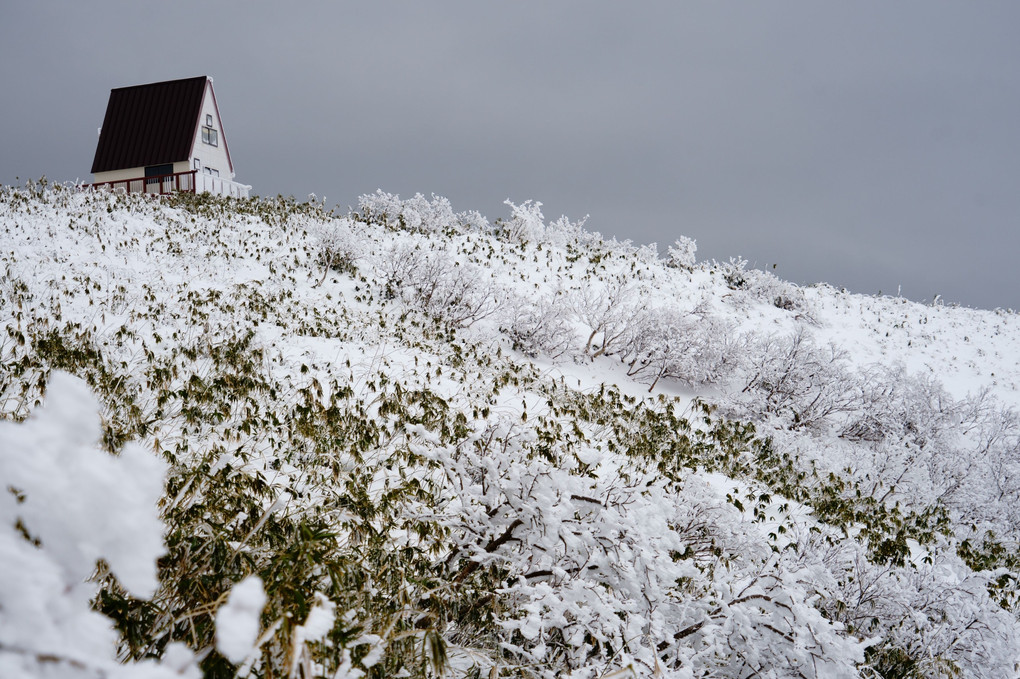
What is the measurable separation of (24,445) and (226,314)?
36.3ft

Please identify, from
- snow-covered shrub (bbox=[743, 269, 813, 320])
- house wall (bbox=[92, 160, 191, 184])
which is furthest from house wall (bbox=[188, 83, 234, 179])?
snow-covered shrub (bbox=[743, 269, 813, 320])

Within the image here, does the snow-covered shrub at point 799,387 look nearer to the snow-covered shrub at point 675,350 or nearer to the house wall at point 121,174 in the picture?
the snow-covered shrub at point 675,350

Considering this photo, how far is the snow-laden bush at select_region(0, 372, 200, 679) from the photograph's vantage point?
94cm

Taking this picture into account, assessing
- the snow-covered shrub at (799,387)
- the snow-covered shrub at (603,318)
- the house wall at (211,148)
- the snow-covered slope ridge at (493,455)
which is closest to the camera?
the snow-covered slope ridge at (493,455)

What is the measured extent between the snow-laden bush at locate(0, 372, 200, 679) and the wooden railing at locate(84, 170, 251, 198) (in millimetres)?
27086

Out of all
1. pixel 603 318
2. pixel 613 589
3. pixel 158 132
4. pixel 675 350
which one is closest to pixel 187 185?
pixel 158 132

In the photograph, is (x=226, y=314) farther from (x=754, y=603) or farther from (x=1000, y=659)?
(x=1000, y=659)

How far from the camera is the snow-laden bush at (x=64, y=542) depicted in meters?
0.94

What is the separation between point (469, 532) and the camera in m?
4.17

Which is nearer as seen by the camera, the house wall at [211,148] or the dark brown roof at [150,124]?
the dark brown roof at [150,124]

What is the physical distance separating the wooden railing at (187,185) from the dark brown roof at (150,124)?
190 inches

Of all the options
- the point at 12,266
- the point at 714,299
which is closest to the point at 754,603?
the point at 12,266

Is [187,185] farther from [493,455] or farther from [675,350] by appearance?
[493,455]

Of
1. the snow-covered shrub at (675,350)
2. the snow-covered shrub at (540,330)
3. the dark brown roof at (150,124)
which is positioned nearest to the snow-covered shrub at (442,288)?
the snow-covered shrub at (540,330)
